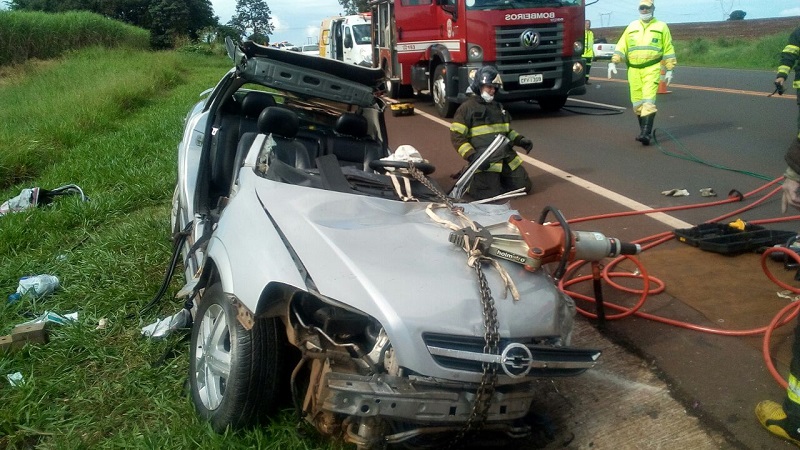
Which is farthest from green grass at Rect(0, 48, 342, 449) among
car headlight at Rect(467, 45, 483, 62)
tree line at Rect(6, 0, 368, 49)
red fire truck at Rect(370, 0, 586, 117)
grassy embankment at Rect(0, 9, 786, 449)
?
tree line at Rect(6, 0, 368, 49)

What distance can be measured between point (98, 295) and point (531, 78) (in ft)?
29.5

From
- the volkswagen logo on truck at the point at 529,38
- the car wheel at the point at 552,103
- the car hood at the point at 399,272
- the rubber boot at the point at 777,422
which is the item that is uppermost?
the volkswagen logo on truck at the point at 529,38

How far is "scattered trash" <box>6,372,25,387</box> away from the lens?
12.2 feet

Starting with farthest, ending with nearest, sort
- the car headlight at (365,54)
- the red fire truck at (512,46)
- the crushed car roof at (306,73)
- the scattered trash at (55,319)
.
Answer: the car headlight at (365,54) → the red fire truck at (512,46) → the scattered trash at (55,319) → the crushed car roof at (306,73)

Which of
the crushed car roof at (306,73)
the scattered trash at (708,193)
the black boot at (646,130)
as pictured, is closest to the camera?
the crushed car roof at (306,73)

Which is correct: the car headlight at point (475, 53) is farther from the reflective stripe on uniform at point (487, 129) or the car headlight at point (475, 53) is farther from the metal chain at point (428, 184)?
the metal chain at point (428, 184)

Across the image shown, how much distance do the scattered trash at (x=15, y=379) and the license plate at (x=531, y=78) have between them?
32.1 ft

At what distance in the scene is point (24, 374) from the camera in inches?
152

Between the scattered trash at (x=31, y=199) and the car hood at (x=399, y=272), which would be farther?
the scattered trash at (x=31, y=199)

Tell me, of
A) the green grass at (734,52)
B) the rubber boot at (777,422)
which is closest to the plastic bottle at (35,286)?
the rubber boot at (777,422)

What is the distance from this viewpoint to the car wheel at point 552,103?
43.1ft

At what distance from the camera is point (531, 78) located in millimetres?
12031

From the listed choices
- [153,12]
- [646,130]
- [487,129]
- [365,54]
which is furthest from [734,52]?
[153,12]

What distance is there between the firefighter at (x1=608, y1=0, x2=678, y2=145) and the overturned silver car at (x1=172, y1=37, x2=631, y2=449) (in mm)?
6466
